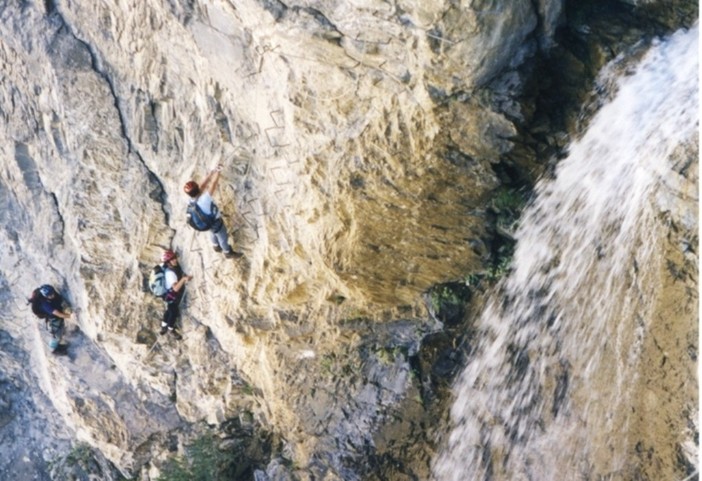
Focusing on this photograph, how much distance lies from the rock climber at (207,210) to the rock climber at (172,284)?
1652 millimetres

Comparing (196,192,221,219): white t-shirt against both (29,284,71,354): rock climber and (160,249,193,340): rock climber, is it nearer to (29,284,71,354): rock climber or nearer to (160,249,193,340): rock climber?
(160,249,193,340): rock climber

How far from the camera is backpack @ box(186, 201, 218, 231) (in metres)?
9.16

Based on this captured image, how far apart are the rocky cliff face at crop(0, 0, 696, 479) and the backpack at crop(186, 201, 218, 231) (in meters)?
0.45

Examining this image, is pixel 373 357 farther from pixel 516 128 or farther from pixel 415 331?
pixel 516 128

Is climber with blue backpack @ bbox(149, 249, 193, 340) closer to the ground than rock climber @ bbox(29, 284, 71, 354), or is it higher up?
higher up

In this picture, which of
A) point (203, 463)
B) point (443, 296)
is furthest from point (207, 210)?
point (203, 463)

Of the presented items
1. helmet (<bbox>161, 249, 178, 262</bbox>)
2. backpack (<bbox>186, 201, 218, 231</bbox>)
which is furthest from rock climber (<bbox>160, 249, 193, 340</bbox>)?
backpack (<bbox>186, 201, 218, 231</bbox>)

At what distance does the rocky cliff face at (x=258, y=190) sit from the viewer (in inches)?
286

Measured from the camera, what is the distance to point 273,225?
9344 mm

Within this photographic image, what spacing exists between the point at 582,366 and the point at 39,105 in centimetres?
974

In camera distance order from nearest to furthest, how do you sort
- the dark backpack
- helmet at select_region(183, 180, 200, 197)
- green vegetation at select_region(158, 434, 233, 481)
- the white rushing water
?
the white rushing water < helmet at select_region(183, 180, 200, 197) < green vegetation at select_region(158, 434, 233, 481) < the dark backpack

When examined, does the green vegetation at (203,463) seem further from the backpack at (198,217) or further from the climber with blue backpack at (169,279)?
the backpack at (198,217)

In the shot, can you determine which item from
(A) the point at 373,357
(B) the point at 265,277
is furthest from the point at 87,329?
(A) the point at 373,357

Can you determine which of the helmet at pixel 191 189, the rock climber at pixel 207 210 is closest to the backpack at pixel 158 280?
the rock climber at pixel 207 210
